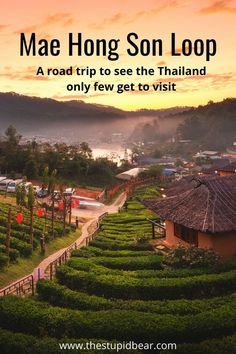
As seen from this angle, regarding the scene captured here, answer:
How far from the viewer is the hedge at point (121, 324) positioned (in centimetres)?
1642

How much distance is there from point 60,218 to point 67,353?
31.6 metres

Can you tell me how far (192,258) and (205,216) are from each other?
9.87ft

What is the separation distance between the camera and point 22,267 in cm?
2716

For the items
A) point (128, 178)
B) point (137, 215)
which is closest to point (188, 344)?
point (137, 215)

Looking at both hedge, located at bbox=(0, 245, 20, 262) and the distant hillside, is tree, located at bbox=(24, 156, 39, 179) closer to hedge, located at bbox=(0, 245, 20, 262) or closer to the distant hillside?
hedge, located at bbox=(0, 245, 20, 262)

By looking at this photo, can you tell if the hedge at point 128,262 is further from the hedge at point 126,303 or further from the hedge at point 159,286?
the hedge at point 126,303

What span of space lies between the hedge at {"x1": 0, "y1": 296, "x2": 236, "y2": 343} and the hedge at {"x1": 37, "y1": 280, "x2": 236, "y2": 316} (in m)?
0.79

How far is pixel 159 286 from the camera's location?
20.7m

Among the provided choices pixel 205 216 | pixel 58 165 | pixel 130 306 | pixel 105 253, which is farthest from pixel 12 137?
pixel 130 306

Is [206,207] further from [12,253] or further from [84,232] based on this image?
[84,232]

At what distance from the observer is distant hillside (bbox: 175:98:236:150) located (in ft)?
546

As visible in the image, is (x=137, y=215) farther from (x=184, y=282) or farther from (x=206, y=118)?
(x=206, y=118)

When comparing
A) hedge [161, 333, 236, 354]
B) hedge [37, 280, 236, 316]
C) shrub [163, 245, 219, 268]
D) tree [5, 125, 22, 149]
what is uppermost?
tree [5, 125, 22, 149]

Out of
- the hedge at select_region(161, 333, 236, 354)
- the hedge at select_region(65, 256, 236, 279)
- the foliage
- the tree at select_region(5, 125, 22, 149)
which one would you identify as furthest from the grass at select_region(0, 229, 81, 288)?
the tree at select_region(5, 125, 22, 149)
